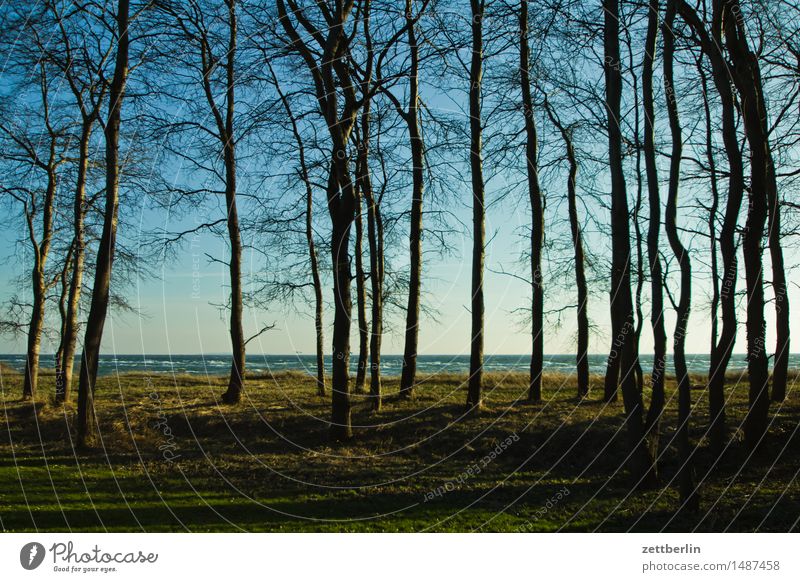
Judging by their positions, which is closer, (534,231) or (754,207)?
(754,207)

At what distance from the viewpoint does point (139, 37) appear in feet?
40.7

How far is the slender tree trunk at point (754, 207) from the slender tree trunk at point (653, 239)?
2.00 m

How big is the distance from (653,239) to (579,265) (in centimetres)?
899

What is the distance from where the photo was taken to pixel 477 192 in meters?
15.2

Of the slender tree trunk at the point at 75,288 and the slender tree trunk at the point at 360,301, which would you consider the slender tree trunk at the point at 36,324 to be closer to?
the slender tree trunk at the point at 75,288

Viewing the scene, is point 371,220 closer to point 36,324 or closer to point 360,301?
point 360,301

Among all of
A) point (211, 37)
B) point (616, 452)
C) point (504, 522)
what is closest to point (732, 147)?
point (616, 452)

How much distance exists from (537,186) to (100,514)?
40.1 ft

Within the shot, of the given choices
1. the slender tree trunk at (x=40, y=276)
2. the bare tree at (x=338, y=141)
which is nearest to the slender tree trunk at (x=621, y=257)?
the bare tree at (x=338, y=141)

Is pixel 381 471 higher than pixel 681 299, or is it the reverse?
pixel 681 299

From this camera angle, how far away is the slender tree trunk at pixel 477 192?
1497 centimetres

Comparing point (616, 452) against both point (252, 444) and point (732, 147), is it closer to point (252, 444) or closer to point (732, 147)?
point (732, 147)

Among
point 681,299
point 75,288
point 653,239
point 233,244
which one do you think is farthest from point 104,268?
point 681,299
